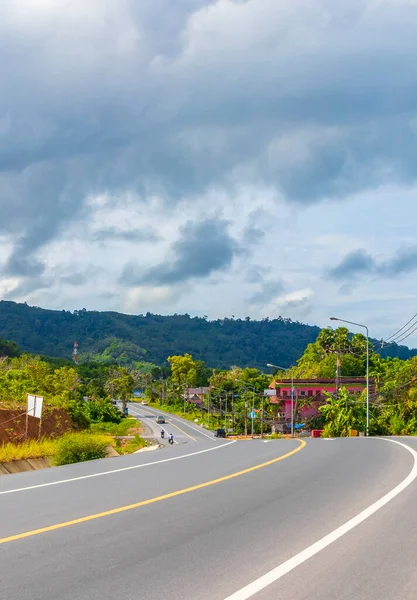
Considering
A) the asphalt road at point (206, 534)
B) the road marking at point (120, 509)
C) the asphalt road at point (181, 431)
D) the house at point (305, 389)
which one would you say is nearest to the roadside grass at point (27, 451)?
the asphalt road at point (206, 534)

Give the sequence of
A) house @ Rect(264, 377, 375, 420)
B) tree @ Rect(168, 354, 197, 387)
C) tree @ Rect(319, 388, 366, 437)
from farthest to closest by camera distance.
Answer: tree @ Rect(168, 354, 197, 387) < house @ Rect(264, 377, 375, 420) < tree @ Rect(319, 388, 366, 437)

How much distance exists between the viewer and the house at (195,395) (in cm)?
16525

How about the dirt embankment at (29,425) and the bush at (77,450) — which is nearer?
the bush at (77,450)

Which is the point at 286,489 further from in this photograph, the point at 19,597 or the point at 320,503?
the point at 19,597

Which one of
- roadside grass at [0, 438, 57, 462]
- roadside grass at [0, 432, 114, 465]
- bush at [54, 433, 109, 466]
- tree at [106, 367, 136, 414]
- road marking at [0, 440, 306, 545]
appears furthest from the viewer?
tree at [106, 367, 136, 414]

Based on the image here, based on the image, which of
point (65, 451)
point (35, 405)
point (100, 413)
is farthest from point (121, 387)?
point (65, 451)

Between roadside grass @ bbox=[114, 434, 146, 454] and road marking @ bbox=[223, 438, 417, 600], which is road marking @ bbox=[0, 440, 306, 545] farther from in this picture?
roadside grass @ bbox=[114, 434, 146, 454]

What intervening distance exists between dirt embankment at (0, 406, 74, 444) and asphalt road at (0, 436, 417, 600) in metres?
7.52

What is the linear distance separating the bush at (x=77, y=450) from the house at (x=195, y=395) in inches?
5741

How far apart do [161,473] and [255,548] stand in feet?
20.8

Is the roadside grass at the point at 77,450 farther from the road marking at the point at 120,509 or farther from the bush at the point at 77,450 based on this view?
the road marking at the point at 120,509

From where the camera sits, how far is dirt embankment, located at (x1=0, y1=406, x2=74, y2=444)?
20.9 m

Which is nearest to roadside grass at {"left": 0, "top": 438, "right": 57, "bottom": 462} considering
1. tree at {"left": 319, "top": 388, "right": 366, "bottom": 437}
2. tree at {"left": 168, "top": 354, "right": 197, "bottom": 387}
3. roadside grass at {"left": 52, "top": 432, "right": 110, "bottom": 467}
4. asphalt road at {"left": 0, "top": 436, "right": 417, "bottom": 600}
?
roadside grass at {"left": 52, "top": 432, "right": 110, "bottom": 467}

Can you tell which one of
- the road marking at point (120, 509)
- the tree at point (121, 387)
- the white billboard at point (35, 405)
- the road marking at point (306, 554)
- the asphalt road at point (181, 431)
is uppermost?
the white billboard at point (35, 405)
